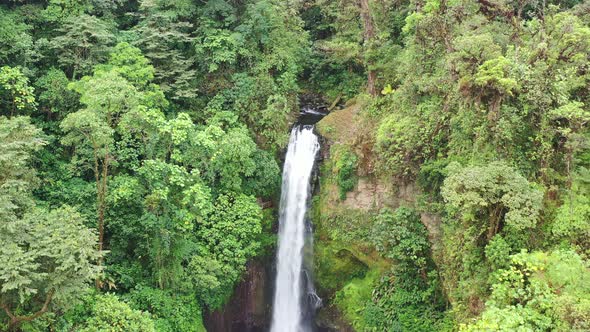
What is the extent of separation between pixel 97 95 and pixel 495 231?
10995mm

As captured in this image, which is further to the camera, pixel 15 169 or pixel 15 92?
pixel 15 92

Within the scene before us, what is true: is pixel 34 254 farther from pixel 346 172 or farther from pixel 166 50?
pixel 166 50

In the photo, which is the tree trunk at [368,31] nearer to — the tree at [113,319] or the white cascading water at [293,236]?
the white cascading water at [293,236]

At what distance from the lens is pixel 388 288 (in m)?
15.6

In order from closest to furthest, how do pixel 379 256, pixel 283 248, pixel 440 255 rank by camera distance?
pixel 440 255, pixel 379 256, pixel 283 248

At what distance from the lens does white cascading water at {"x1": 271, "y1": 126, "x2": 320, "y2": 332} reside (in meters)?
18.0

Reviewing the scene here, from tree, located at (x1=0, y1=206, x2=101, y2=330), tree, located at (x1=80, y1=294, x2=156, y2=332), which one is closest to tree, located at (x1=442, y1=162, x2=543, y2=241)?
tree, located at (x1=0, y1=206, x2=101, y2=330)

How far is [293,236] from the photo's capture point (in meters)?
18.4

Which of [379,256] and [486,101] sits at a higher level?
[486,101]

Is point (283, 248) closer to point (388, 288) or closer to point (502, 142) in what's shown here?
point (388, 288)

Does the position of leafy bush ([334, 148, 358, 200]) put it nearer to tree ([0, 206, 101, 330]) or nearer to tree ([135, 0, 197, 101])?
tree ([135, 0, 197, 101])

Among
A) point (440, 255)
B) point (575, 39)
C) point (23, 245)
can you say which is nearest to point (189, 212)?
point (23, 245)

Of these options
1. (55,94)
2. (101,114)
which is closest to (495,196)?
(101,114)

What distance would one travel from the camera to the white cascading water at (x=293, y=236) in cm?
1798
